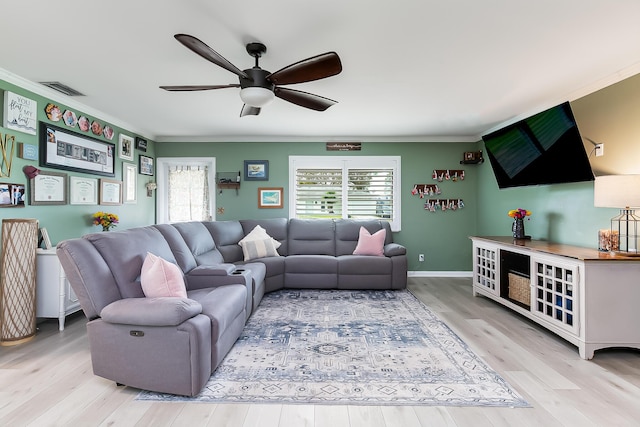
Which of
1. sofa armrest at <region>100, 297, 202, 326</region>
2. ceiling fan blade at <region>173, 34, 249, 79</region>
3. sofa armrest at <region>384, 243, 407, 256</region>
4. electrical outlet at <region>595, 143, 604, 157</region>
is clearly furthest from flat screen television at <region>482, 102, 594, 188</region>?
sofa armrest at <region>100, 297, 202, 326</region>

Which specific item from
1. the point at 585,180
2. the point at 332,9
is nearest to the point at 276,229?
the point at 332,9

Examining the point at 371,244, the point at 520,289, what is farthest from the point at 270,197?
the point at 520,289

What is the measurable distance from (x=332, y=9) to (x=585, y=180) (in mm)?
2883

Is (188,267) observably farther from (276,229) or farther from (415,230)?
(415,230)

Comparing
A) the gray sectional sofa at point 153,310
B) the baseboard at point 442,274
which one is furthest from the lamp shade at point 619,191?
the gray sectional sofa at point 153,310

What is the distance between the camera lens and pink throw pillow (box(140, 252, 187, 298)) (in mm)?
2221

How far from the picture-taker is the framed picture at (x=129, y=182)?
464 cm

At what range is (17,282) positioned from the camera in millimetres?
2818

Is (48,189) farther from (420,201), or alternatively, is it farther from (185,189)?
(420,201)

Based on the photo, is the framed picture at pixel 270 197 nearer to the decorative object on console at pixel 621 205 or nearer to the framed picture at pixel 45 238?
the framed picture at pixel 45 238

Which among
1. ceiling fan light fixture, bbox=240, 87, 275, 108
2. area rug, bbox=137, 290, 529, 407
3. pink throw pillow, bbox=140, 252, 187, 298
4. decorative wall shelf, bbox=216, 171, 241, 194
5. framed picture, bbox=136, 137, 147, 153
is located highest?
framed picture, bbox=136, 137, 147, 153

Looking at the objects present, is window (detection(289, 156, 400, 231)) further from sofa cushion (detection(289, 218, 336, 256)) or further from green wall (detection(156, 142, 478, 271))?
sofa cushion (detection(289, 218, 336, 256))

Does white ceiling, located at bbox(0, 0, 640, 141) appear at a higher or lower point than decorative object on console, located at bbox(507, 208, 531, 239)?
higher

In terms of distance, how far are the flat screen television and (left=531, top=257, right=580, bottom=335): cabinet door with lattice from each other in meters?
0.96
